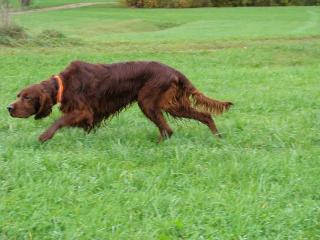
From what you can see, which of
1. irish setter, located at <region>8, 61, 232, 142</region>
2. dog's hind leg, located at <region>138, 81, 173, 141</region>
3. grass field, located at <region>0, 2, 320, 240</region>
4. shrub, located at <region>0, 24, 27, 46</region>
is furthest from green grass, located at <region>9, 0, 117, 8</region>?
dog's hind leg, located at <region>138, 81, 173, 141</region>

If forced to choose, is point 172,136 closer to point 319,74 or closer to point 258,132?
point 258,132

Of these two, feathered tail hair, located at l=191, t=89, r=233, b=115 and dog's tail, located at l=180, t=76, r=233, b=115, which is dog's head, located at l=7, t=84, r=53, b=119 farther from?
feathered tail hair, located at l=191, t=89, r=233, b=115

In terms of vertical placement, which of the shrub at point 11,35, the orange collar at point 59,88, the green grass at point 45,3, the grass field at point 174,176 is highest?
the orange collar at point 59,88

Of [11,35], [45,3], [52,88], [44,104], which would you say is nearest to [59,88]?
[52,88]

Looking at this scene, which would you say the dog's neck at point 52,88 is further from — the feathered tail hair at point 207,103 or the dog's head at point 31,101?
the feathered tail hair at point 207,103

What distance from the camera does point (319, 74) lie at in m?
12.4

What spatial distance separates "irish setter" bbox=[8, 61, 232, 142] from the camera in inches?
267

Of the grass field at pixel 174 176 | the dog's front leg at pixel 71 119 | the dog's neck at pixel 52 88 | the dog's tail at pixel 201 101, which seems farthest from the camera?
the dog's tail at pixel 201 101

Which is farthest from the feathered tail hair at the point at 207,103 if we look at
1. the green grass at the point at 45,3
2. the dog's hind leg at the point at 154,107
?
the green grass at the point at 45,3

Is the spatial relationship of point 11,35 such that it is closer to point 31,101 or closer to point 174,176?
point 31,101

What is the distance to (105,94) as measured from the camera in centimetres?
698

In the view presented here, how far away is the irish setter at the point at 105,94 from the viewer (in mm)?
6770

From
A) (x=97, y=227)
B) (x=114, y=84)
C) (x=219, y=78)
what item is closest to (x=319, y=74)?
(x=219, y=78)

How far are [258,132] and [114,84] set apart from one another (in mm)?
1837
